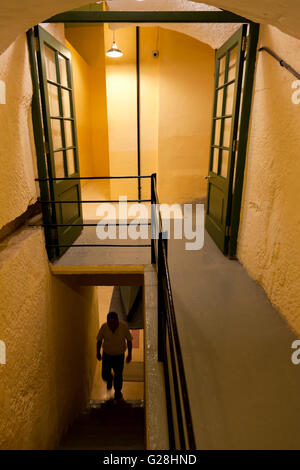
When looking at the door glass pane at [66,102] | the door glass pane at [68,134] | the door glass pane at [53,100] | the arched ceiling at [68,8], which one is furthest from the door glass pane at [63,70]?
the arched ceiling at [68,8]

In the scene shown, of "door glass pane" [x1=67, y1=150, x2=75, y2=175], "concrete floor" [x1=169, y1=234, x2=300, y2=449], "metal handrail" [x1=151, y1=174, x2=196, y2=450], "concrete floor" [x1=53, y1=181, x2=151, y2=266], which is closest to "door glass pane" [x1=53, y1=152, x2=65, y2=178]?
"door glass pane" [x1=67, y1=150, x2=75, y2=175]

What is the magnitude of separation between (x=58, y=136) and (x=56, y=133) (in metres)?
0.07

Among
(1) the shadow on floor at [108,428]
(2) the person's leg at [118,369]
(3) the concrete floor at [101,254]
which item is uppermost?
(3) the concrete floor at [101,254]

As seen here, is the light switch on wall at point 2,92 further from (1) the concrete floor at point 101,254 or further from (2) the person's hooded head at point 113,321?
(2) the person's hooded head at point 113,321

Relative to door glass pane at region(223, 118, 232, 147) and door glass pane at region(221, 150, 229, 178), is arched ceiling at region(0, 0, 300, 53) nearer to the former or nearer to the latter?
door glass pane at region(223, 118, 232, 147)

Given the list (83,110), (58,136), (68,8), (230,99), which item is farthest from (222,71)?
(83,110)

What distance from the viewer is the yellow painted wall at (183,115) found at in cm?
490

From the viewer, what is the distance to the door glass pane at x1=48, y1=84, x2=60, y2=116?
10.3ft

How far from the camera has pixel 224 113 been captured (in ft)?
11.4

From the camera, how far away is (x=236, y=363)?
198 cm

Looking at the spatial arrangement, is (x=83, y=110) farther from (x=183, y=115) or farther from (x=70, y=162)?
(x=70, y=162)

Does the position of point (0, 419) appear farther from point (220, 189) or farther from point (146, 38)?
point (146, 38)

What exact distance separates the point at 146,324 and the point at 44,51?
268 cm

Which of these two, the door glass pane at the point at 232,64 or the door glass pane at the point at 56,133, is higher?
the door glass pane at the point at 232,64
